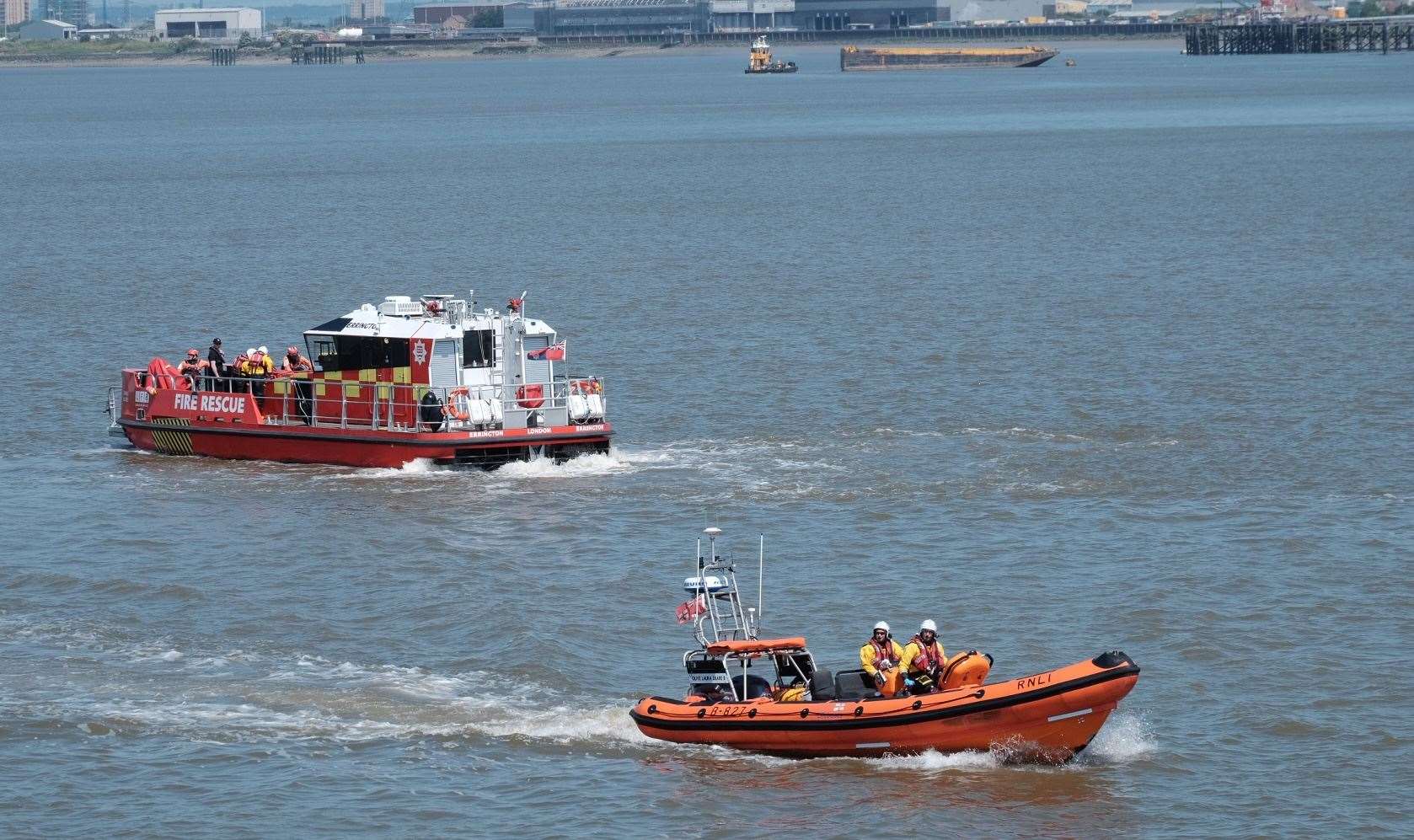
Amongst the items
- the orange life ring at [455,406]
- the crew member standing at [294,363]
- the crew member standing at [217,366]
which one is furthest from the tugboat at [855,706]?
the crew member standing at [217,366]

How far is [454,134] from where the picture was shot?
513 ft

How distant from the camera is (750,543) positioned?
33219 millimetres

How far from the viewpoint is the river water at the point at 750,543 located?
24.0 meters

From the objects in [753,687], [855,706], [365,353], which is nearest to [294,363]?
[365,353]

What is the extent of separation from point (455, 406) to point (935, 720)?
17.0 meters

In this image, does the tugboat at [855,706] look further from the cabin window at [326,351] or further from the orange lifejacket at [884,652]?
the cabin window at [326,351]

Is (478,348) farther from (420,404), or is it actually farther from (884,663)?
(884,663)

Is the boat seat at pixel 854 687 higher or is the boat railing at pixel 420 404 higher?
the boat railing at pixel 420 404

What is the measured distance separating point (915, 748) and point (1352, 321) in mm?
35619

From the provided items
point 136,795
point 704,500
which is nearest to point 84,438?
point 704,500

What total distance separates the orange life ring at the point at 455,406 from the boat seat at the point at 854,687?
15700 millimetres

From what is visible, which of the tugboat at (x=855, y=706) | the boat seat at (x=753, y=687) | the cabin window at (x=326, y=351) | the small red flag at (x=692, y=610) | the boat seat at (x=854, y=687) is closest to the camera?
the tugboat at (x=855, y=706)

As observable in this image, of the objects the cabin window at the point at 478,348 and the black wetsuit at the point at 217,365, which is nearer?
the cabin window at the point at 478,348

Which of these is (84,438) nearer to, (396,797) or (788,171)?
(396,797)
